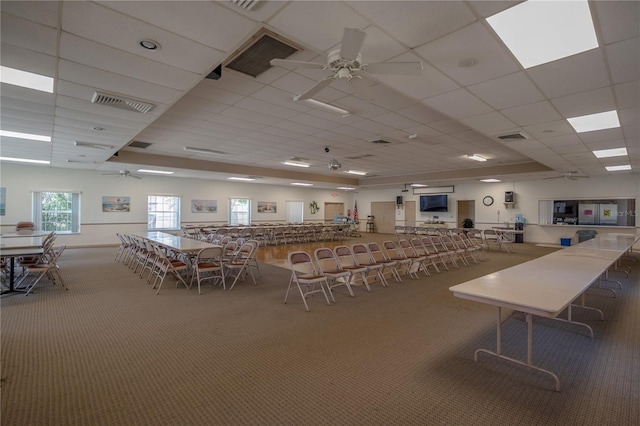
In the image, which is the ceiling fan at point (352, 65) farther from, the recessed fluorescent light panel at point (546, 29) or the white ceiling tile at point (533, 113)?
the white ceiling tile at point (533, 113)

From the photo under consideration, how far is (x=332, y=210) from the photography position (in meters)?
19.6

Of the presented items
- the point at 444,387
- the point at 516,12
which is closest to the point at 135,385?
the point at 444,387

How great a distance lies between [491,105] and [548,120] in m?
1.32

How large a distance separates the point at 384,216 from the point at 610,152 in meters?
12.4

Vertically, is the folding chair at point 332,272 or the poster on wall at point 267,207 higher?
the poster on wall at point 267,207

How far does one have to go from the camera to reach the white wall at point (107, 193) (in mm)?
10039

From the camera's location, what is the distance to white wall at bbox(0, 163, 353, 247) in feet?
32.9

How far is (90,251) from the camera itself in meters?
10.1

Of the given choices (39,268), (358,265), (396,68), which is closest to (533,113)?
(396,68)

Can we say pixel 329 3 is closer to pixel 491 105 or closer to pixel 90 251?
pixel 491 105

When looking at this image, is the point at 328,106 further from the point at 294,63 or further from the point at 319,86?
the point at 294,63

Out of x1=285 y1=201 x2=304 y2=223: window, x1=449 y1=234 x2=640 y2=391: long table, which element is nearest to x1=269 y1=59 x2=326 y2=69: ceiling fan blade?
x1=449 y1=234 x2=640 y2=391: long table

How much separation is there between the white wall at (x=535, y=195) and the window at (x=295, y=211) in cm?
676

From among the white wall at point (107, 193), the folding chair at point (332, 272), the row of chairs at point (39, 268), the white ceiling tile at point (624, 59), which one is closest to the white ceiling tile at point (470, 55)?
the white ceiling tile at point (624, 59)
